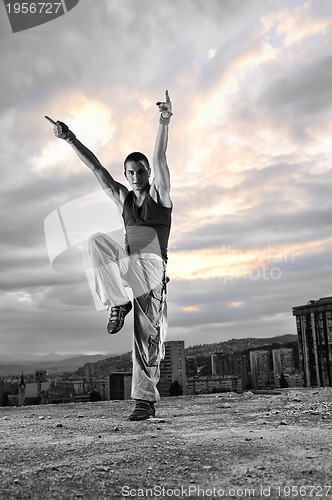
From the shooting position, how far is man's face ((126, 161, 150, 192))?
5.47m

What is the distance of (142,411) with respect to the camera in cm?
501

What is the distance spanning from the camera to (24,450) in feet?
11.2

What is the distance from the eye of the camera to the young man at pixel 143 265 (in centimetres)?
510

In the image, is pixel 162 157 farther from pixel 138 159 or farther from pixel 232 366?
pixel 232 366

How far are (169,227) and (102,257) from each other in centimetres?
79

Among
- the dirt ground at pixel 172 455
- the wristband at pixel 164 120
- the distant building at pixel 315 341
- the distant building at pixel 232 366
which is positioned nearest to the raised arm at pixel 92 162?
the wristband at pixel 164 120

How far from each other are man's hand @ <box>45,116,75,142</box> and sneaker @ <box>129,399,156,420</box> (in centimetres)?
297

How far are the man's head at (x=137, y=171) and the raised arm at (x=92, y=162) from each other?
0.85ft

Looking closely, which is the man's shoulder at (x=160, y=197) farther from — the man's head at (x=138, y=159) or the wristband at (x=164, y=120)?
the wristband at (x=164, y=120)

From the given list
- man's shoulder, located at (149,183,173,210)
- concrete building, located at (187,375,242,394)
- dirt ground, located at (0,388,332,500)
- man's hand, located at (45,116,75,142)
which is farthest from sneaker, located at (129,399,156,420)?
concrete building, located at (187,375,242,394)

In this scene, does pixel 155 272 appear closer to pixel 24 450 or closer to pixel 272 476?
pixel 24 450

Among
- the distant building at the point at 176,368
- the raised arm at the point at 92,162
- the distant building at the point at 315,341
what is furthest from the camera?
the distant building at the point at 315,341

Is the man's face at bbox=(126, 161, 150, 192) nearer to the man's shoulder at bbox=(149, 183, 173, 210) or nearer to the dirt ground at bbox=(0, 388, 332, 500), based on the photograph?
the man's shoulder at bbox=(149, 183, 173, 210)

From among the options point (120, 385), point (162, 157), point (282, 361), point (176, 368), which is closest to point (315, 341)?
point (282, 361)
